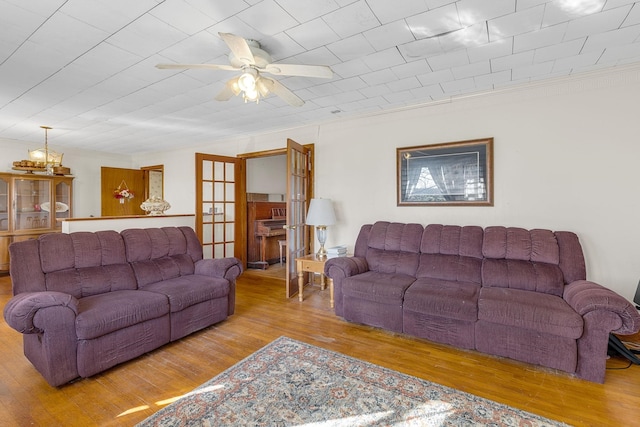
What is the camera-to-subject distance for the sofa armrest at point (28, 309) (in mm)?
1836

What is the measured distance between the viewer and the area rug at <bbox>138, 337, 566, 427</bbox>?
1.69 meters

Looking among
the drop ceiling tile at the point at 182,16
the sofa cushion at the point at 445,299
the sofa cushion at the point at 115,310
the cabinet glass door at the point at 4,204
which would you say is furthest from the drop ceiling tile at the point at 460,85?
the cabinet glass door at the point at 4,204

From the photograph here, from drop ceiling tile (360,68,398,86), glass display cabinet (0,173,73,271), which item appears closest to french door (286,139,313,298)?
drop ceiling tile (360,68,398,86)

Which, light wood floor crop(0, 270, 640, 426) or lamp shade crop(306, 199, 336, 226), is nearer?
light wood floor crop(0, 270, 640, 426)

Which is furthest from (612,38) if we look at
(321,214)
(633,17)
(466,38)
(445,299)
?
(321,214)

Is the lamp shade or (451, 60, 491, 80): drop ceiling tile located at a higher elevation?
(451, 60, 491, 80): drop ceiling tile

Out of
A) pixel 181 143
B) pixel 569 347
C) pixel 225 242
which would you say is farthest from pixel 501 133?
pixel 181 143

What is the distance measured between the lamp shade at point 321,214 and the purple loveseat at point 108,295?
115 centimetres

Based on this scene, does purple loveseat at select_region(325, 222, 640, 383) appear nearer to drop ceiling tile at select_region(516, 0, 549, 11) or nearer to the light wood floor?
the light wood floor

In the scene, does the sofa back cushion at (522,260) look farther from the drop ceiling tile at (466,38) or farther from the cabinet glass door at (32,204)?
the cabinet glass door at (32,204)

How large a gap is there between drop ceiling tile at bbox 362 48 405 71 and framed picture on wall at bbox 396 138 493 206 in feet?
4.21

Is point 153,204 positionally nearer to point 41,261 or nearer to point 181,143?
point 41,261

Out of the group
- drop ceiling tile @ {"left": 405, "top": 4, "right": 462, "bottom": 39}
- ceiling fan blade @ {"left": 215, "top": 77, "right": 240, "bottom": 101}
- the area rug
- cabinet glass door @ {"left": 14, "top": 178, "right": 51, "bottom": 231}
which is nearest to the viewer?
the area rug

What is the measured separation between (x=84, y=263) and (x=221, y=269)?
3.77ft
